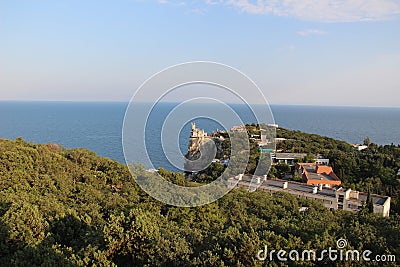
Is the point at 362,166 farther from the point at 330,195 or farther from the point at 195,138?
the point at 195,138

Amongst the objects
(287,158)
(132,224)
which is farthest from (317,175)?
(132,224)

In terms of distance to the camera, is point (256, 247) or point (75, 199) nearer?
point (256, 247)

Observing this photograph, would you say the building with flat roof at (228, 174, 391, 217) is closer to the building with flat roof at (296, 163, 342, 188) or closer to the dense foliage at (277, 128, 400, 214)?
the dense foliage at (277, 128, 400, 214)

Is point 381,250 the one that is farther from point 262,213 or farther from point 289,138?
point 289,138

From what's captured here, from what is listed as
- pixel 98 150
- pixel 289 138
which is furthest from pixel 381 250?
pixel 98 150

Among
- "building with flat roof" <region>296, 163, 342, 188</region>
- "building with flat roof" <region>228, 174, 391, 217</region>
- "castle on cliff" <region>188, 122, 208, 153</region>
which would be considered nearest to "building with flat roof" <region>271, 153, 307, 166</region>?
"building with flat roof" <region>296, 163, 342, 188</region>

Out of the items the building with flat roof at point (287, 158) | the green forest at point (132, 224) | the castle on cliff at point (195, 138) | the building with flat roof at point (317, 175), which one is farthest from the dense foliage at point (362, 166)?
the green forest at point (132, 224)
